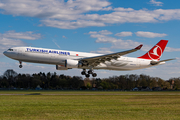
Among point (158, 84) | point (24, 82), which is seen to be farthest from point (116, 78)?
point (24, 82)

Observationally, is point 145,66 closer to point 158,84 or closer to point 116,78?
point 116,78

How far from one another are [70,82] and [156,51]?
343 ft

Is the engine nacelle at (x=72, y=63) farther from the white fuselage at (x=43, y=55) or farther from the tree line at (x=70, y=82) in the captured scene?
the tree line at (x=70, y=82)

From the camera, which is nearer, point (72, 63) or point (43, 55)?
point (43, 55)

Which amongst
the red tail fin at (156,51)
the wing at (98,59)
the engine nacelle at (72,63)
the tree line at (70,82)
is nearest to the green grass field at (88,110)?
the wing at (98,59)

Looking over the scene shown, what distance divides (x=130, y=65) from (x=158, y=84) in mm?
117581

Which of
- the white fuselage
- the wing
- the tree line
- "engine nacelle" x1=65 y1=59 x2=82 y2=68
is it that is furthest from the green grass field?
the tree line

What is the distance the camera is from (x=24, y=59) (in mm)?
43656

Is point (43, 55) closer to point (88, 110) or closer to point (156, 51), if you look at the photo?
point (88, 110)

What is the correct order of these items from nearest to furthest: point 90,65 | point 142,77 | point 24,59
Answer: point 24,59, point 90,65, point 142,77

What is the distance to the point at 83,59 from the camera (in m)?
45.3

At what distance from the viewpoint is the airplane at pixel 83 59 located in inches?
1705

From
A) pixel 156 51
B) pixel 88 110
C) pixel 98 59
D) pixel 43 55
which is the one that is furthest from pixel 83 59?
pixel 88 110

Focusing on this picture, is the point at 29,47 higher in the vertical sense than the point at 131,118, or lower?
higher
